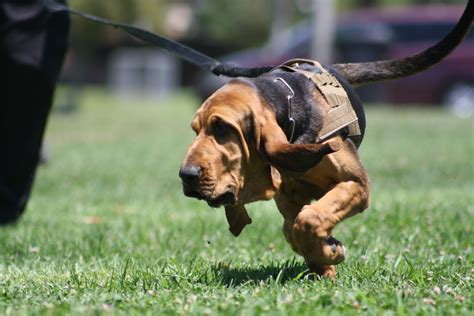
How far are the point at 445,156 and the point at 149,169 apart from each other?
12.4ft

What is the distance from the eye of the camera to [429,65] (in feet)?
14.9

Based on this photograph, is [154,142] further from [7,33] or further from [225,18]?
[225,18]

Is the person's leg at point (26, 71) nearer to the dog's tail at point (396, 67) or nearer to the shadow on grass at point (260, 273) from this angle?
the shadow on grass at point (260, 273)

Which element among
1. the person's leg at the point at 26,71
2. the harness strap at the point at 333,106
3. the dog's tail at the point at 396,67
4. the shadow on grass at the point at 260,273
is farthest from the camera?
the person's leg at the point at 26,71

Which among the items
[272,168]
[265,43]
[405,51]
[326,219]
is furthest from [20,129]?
[265,43]

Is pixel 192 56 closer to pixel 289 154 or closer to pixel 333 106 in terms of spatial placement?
pixel 333 106

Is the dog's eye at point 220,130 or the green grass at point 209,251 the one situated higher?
the dog's eye at point 220,130

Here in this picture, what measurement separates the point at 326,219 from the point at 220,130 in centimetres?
63

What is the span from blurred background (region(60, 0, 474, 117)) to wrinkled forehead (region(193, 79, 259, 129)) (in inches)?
489

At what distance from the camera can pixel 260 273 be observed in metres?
4.27

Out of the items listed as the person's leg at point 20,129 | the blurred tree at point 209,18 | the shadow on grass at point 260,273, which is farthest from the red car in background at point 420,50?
the shadow on grass at point 260,273

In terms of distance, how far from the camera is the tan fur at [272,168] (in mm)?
3586

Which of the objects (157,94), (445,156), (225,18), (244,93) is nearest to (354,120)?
(244,93)

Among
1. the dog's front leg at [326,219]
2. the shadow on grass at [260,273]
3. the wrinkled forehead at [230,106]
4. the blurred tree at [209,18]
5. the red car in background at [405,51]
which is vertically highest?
the wrinkled forehead at [230,106]
